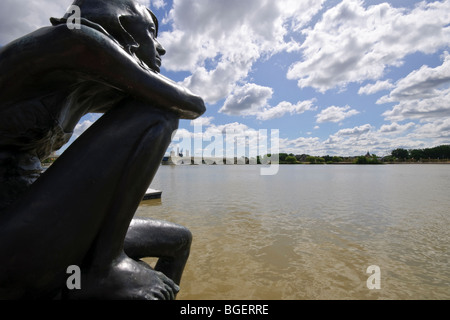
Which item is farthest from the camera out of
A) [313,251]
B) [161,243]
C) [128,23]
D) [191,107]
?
[313,251]

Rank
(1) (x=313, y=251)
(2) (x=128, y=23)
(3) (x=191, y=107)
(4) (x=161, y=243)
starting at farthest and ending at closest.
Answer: (1) (x=313, y=251), (4) (x=161, y=243), (2) (x=128, y=23), (3) (x=191, y=107)

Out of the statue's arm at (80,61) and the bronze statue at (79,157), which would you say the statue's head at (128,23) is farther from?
the statue's arm at (80,61)

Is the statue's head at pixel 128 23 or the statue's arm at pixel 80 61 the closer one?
the statue's arm at pixel 80 61

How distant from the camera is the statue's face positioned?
67.5 inches

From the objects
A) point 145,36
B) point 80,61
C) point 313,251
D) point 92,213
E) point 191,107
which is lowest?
point 313,251

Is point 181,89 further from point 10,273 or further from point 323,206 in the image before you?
point 323,206

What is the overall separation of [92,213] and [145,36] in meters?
1.15

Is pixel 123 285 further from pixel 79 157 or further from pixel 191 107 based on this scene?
pixel 191 107

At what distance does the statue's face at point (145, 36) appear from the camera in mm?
1715

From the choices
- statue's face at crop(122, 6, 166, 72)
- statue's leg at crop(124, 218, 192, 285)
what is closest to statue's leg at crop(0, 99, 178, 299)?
statue's leg at crop(124, 218, 192, 285)

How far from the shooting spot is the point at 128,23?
5.56ft

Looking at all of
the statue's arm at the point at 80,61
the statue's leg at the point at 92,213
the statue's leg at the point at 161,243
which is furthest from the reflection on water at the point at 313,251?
the statue's arm at the point at 80,61

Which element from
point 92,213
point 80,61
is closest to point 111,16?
point 80,61
